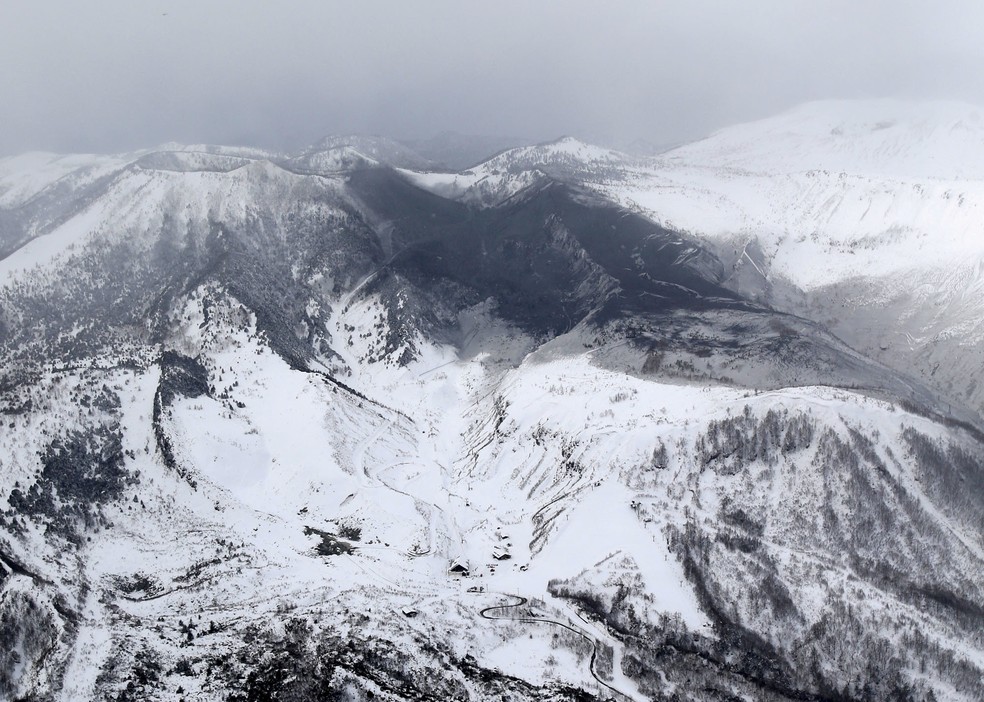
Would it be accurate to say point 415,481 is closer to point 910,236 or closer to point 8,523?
point 8,523

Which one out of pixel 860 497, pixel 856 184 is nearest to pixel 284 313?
pixel 860 497

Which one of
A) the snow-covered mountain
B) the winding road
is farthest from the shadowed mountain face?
the winding road

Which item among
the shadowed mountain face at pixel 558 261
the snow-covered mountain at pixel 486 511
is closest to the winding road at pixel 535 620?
the snow-covered mountain at pixel 486 511

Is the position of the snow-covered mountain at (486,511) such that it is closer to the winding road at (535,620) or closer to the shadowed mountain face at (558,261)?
the winding road at (535,620)

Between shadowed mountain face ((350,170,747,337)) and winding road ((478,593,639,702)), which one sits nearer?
winding road ((478,593,639,702))

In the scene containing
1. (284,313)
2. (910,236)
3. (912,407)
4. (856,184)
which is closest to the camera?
(912,407)

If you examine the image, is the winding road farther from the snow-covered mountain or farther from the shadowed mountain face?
the shadowed mountain face

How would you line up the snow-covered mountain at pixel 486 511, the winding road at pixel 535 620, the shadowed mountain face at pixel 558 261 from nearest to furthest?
the snow-covered mountain at pixel 486 511 → the winding road at pixel 535 620 → the shadowed mountain face at pixel 558 261

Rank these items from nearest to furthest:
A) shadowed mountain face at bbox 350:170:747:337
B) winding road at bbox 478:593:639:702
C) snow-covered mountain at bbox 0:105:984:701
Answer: snow-covered mountain at bbox 0:105:984:701, winding road at bbox 478:593:639:702, shadowed mountain face at bbox 350:170:747:337
